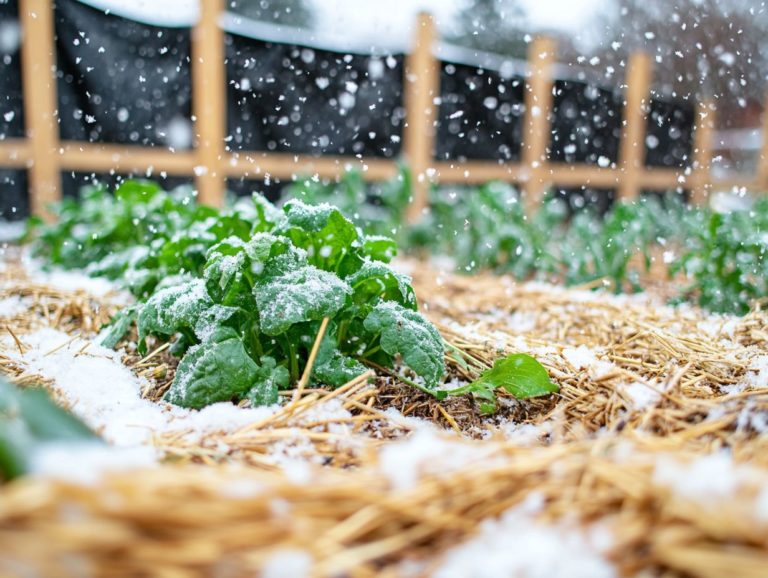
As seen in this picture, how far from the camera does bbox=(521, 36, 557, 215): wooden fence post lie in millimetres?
5984

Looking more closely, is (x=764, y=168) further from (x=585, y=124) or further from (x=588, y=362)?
(x=588, y=362)

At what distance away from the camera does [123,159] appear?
425cm

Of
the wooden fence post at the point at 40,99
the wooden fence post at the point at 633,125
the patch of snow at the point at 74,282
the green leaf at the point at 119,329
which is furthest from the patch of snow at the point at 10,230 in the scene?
the wooden fence post at the point at 633,125

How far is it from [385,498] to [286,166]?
426cm

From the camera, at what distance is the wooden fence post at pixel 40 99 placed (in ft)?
12.7

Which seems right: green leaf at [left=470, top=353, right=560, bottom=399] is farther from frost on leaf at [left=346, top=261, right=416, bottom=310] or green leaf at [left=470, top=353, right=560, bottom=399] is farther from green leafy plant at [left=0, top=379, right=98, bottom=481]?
green leafy plant at [left=0, top=379, right=98, bottom=481]

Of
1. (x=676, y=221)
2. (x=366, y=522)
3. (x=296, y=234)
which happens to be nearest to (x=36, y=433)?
(x=366, y=522)

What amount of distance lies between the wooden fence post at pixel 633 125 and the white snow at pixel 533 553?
21.3ft

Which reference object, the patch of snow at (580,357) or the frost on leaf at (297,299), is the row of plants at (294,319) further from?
the patch of snow at (580,357)

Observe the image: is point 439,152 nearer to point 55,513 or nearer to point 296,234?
point 296,234

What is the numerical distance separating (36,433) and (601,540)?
0.62 meters

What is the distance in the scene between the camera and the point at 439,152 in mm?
5859

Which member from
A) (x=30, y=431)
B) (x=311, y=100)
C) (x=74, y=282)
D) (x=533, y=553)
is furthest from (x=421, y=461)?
(x=311, y=100)

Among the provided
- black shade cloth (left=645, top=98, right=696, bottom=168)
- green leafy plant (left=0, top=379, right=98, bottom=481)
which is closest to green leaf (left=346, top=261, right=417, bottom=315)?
green leafy plant (left=0, top=379, right=98, bottom=481)
